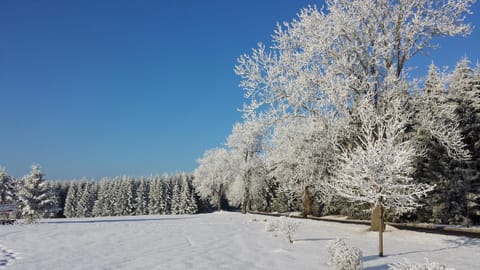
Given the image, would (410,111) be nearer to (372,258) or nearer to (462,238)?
(462,238)

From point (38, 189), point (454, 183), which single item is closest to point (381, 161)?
point (454, 183)

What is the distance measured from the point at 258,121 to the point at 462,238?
10412 mm

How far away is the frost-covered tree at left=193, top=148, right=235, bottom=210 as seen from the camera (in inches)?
2030

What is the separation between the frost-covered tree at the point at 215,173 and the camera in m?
51.6

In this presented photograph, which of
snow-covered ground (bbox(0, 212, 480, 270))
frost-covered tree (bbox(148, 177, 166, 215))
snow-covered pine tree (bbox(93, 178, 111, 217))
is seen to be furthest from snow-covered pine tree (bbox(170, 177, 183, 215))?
snow-covered ground (bbox(0, 212, 480, 270))

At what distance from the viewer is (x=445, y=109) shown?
15.2 m

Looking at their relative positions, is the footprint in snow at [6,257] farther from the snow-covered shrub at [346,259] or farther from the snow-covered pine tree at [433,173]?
the snow-covered pine tree at [433,173]

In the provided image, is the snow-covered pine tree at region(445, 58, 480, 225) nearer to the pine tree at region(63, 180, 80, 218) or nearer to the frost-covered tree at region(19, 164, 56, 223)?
the frost-covered tree at region(19, 164, 56, 223)

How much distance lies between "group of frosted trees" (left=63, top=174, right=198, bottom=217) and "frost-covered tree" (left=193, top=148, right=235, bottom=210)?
748 centimetres

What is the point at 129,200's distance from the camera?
68375mm

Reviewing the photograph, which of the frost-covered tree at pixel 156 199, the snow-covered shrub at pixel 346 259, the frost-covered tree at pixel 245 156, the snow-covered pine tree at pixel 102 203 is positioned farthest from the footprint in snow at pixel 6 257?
the snow-covered pine tree at pixel 102 203

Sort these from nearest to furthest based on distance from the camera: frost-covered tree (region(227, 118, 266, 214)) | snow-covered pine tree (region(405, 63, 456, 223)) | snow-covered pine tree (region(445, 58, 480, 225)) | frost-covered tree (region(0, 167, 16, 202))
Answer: snow-covered pine tree (region(445, 58, 480, 225))
snow-covered pine tree (region(405, 63, 456, 223))
frost-covered tree (region(0, 167, 16, 202))
frost-covered tree (region(227, 118, 266, 214))

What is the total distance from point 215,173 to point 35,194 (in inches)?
1081

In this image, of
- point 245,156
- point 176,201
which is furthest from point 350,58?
point 176,201
